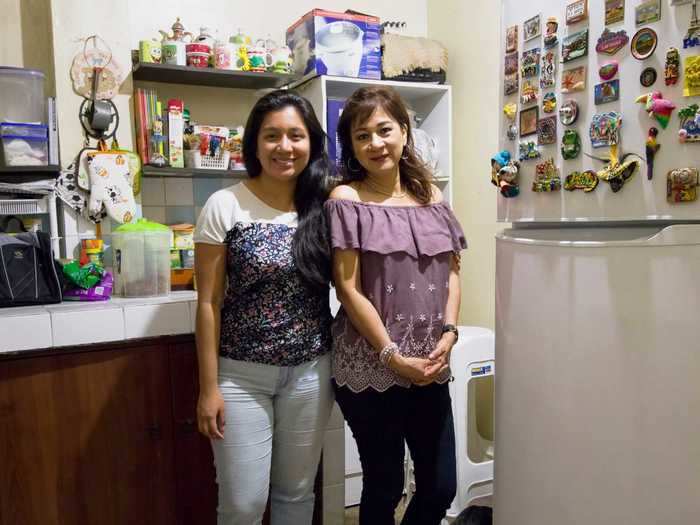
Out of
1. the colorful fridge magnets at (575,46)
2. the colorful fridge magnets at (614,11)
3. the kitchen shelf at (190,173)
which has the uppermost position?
the colorful fridge magnets at (614,11)

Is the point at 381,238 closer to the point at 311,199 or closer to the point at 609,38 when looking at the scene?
the point at 311,199

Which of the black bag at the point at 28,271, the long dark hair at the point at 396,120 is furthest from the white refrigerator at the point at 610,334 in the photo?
the black bag at the point at 28,271

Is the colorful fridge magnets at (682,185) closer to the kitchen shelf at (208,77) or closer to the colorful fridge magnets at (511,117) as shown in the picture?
the colorful fridge magnets at (511,117)

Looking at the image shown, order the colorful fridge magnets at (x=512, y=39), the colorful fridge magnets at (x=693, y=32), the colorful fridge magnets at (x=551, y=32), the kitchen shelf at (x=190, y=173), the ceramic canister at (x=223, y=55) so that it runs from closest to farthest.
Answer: the colorful fridge magnets at (x=693, y=32) → the colorful fridge magnets at (x=551, y=32) → the colorful fridge magnets at (x=512, y=39) → the kitchen shelf at (x=190, y=173) → the ceramic canister at (x=223, y=55)

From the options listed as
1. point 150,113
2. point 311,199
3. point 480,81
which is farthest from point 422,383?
Answer: point 480,81

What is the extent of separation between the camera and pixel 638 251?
97 cm

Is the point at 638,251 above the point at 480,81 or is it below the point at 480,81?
below

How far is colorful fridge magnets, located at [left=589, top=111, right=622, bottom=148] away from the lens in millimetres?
1028

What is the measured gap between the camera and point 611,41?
1.03m

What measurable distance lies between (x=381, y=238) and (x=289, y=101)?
0.38 m

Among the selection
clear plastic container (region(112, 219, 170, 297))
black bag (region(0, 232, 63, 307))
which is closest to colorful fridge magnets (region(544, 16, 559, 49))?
clear plastic container (region(112, 219, 170, 297))

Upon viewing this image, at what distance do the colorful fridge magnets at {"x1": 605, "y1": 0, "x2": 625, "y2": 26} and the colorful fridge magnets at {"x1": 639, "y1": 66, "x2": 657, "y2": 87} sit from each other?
0.33ft

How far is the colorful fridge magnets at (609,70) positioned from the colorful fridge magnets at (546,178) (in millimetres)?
178

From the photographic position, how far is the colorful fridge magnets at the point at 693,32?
0.91 m
